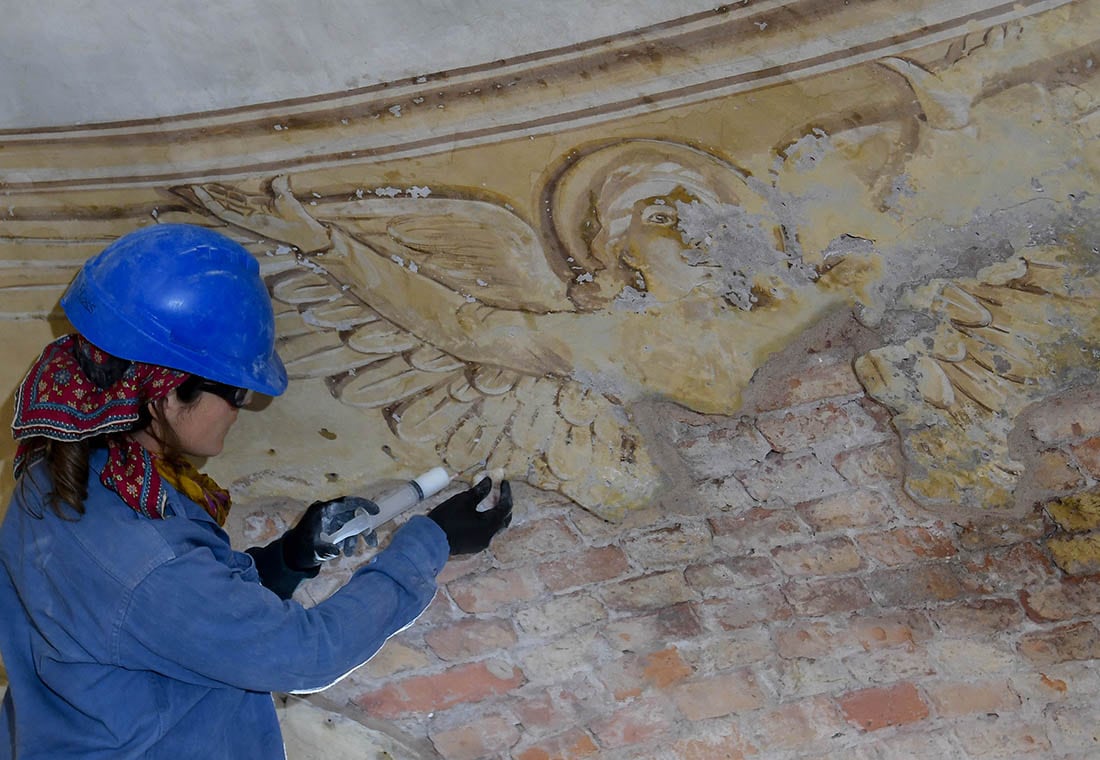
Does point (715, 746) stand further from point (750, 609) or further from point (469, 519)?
point (469, 519)

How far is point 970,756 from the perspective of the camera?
188 cm

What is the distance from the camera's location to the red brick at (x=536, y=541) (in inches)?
71.8

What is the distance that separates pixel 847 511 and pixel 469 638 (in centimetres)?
79

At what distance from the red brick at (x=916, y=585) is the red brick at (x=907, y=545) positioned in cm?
2

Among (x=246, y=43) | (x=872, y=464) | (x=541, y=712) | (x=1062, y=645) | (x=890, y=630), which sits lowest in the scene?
(x=541, y=712)

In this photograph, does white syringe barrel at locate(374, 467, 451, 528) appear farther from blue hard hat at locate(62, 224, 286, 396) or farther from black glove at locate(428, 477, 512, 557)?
blue hard hat at locate(62, 224, 286, 396)

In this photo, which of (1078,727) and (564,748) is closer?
(1078,727)

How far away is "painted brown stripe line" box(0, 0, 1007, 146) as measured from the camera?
1.27m

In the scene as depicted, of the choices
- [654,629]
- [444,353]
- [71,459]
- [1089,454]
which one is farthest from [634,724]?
[71,459]

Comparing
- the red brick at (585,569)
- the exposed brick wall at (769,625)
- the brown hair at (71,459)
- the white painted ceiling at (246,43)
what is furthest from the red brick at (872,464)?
the brown hair at (71,459)

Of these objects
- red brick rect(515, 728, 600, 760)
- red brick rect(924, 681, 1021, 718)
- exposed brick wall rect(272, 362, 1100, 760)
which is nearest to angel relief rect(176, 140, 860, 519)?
exposed brick wall rect(272, 362, 1100, 760)

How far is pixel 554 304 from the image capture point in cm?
157

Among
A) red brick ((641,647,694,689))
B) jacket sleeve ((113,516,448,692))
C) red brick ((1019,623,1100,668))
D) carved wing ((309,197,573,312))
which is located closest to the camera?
jacket sleeve ((113,516,448,692))

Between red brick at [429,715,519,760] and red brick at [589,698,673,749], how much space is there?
187mm
